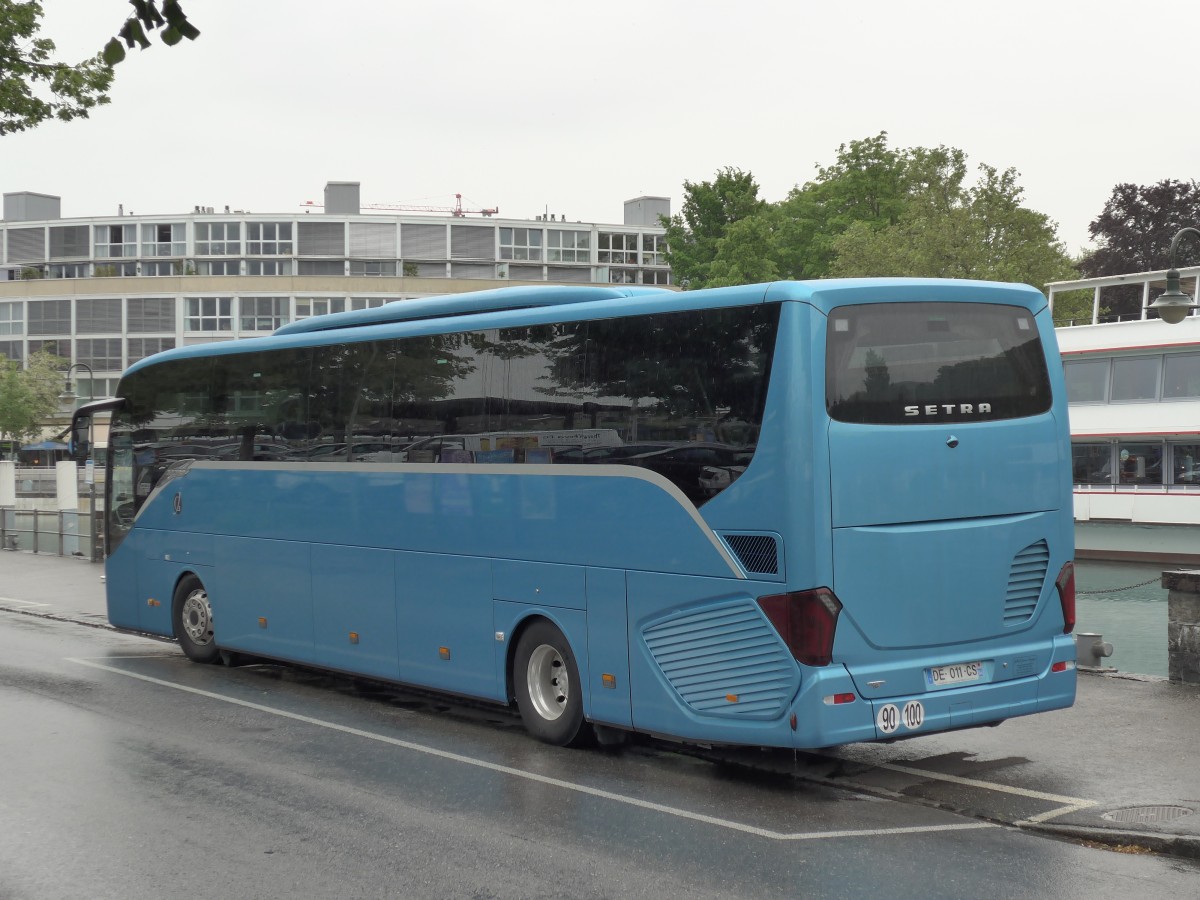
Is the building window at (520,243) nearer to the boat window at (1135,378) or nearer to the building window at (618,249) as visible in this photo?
the building window at (618,249)

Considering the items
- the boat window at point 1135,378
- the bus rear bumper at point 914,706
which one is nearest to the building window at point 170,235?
the boat window at point 1135,378

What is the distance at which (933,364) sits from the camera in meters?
9.01

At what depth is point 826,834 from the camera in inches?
312

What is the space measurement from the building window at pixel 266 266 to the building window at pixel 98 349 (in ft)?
42.2

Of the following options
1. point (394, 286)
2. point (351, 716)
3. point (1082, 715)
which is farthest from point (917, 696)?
point (394, 286)

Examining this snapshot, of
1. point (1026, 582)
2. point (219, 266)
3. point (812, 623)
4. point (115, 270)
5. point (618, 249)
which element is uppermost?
point (618, 249)

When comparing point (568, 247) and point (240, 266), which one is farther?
point (568, 247)

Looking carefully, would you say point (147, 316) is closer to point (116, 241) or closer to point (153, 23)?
point (116, 241)

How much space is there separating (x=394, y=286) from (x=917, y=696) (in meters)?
97.8

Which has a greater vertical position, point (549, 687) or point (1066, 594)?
point (1066, 594)

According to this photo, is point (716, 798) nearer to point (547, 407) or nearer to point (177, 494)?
point (547, 407)

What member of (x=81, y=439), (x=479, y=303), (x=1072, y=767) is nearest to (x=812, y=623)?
(x=1072, y=767)

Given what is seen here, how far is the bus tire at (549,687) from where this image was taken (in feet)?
34.4

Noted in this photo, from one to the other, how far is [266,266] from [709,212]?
202ft
